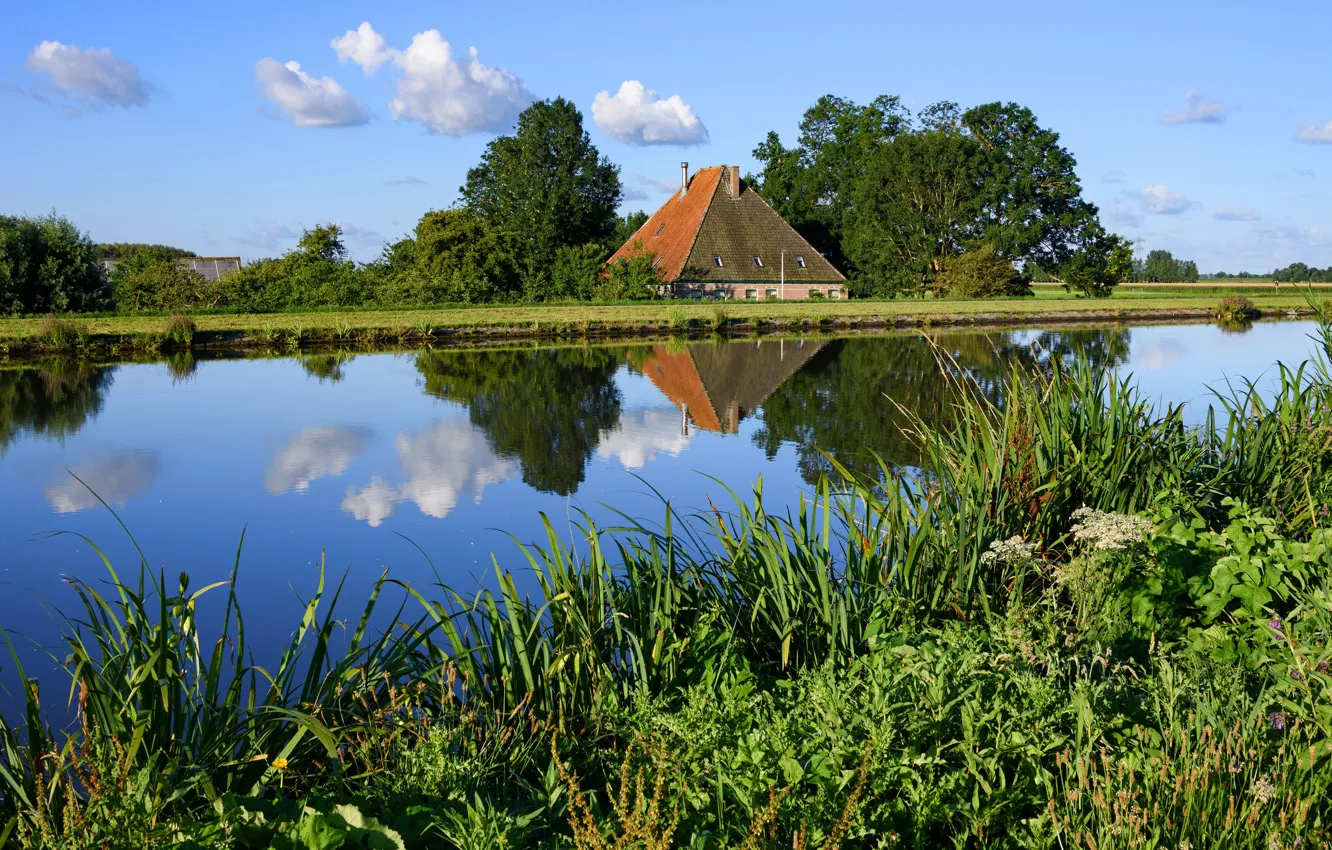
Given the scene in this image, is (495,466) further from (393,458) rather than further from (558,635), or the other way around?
(558,635)

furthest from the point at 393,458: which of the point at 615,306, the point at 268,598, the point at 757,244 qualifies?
the point at 757,244

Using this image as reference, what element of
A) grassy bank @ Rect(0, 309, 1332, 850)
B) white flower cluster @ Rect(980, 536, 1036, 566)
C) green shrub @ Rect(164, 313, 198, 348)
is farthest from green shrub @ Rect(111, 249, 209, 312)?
white flower cluster @ Rect(980, 536, 1036, 566)

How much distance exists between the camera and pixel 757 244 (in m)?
49.9

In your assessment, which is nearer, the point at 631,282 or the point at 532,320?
the point at 532,320

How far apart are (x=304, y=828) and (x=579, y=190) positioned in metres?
53.0

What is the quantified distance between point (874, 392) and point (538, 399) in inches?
203

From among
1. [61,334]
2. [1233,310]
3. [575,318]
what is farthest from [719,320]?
[1233,310]

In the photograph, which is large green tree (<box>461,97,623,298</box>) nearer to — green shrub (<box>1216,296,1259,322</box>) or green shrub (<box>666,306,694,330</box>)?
green shrub (<box>666,306,694,330</box>)

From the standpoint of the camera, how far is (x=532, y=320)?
101 ft

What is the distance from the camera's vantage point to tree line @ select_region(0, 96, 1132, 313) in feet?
139

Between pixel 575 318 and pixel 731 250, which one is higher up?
pixel 731 250

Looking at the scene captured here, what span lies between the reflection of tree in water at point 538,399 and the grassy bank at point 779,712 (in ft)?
15.3

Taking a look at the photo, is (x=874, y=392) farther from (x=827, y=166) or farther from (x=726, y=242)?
(x=827, y=166)

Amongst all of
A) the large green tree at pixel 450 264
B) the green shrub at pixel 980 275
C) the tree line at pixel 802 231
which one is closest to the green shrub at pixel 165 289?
the tree line at pixel 802 231
